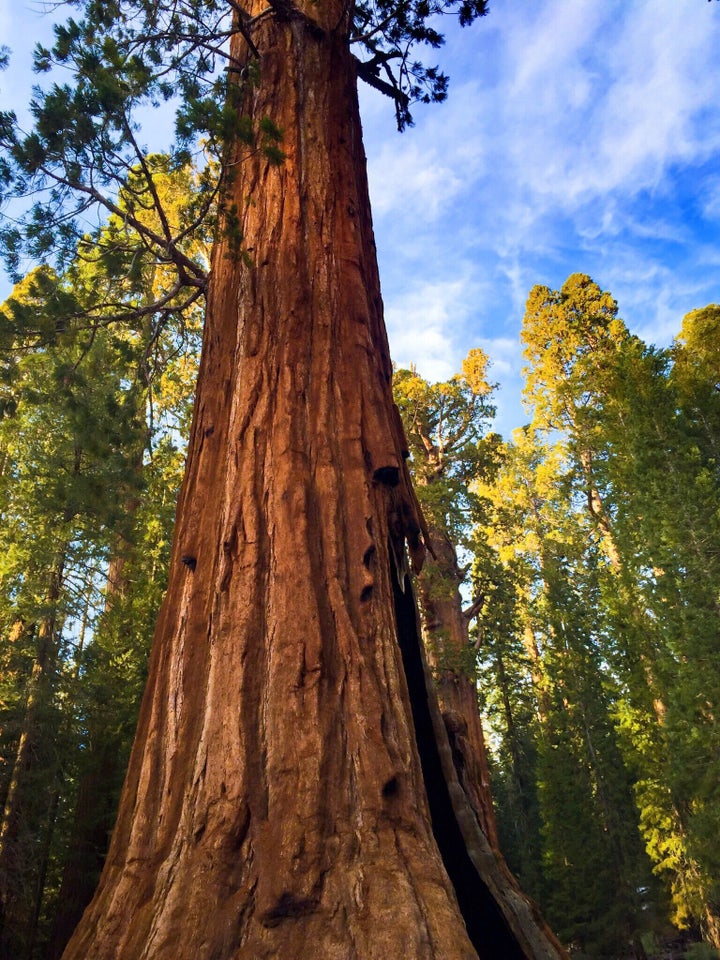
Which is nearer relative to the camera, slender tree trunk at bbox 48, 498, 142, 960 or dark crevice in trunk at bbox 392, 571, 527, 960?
dark crevice in trunk at bbox 392, 571, 527, 960

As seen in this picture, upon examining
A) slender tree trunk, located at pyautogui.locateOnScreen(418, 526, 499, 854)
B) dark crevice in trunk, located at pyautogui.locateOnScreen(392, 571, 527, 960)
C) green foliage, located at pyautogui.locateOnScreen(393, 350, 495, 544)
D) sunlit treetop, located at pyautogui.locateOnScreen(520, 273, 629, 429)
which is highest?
sunlit treetop, located at pyautogui.locateOnScreen(520, 273, 629, 429)

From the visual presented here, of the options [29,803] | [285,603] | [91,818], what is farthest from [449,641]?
[285,603]

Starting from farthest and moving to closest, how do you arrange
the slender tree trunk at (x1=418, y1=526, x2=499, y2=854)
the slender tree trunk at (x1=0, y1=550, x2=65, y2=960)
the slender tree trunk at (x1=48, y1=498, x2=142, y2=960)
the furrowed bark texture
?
the slender tree trunk at (x1=418, y1=526, x2=499, y2=854), the slender tree trunk at (x1=0, y1=550, x2=65, y2=960), the slender tree trunk at (x1=48, y1=498, x2=142, y2=960), the furrowed bark texture

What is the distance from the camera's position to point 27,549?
10836 mm

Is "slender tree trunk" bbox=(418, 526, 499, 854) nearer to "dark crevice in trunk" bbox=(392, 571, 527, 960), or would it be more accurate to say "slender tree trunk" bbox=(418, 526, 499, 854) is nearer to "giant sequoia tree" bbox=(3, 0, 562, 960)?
"dark crevice in trunk" bbox=(392, 571, 527, 960)

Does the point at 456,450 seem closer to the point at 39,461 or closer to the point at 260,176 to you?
the point at 39,461

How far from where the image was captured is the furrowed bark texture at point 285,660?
87.0 inches

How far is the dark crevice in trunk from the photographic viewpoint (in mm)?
3060

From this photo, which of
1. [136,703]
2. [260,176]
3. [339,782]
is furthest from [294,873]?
[136,703]

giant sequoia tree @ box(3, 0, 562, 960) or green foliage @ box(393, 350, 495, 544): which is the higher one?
green foliage @ box(393, 350, 495, 544)

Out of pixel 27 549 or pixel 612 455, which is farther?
pixel 612 455

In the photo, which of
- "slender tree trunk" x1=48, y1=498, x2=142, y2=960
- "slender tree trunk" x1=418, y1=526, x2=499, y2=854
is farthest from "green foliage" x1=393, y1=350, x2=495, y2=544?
"slender tree trunk" x1=48, y1=498, x2=142, y2=960

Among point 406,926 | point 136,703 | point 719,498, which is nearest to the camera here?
point 406,926

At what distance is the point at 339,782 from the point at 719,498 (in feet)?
41.3
